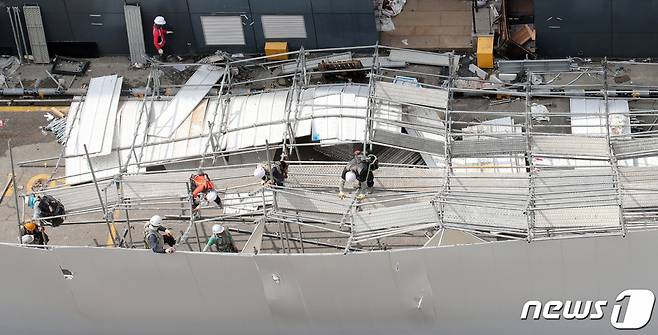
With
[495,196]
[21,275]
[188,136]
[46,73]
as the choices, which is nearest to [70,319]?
[21,275]

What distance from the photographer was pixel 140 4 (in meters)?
42.9

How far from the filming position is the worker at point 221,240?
3672 centimetres

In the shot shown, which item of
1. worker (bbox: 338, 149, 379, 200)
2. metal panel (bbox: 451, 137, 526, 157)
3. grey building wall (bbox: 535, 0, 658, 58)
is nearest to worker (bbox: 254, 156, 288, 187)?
worker (bbox: 338, 149, 379, 200)

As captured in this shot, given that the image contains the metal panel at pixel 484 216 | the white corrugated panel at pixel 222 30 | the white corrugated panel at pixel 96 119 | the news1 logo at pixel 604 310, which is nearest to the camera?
the news1 logo at pixel 604 310

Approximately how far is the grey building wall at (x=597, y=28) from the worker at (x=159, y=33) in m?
11.1

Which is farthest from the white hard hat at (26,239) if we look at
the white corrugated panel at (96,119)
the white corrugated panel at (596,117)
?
the white corrugated panel at (596,117)

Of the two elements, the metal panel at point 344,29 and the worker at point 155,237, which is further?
the metal panel at point 344,29

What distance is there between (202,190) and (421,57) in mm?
8883

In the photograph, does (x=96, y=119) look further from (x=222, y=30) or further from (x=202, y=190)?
(x=202, y=190)

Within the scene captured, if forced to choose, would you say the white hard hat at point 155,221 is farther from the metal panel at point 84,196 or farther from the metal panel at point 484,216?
the metal panel at point 484,216

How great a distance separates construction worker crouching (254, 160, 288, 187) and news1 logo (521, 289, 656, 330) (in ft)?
23.6

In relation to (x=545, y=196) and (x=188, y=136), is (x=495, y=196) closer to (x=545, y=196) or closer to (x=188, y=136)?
(x=545, y=196)

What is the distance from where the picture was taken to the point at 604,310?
35812mm

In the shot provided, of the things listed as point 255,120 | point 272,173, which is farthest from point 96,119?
point 272,173
